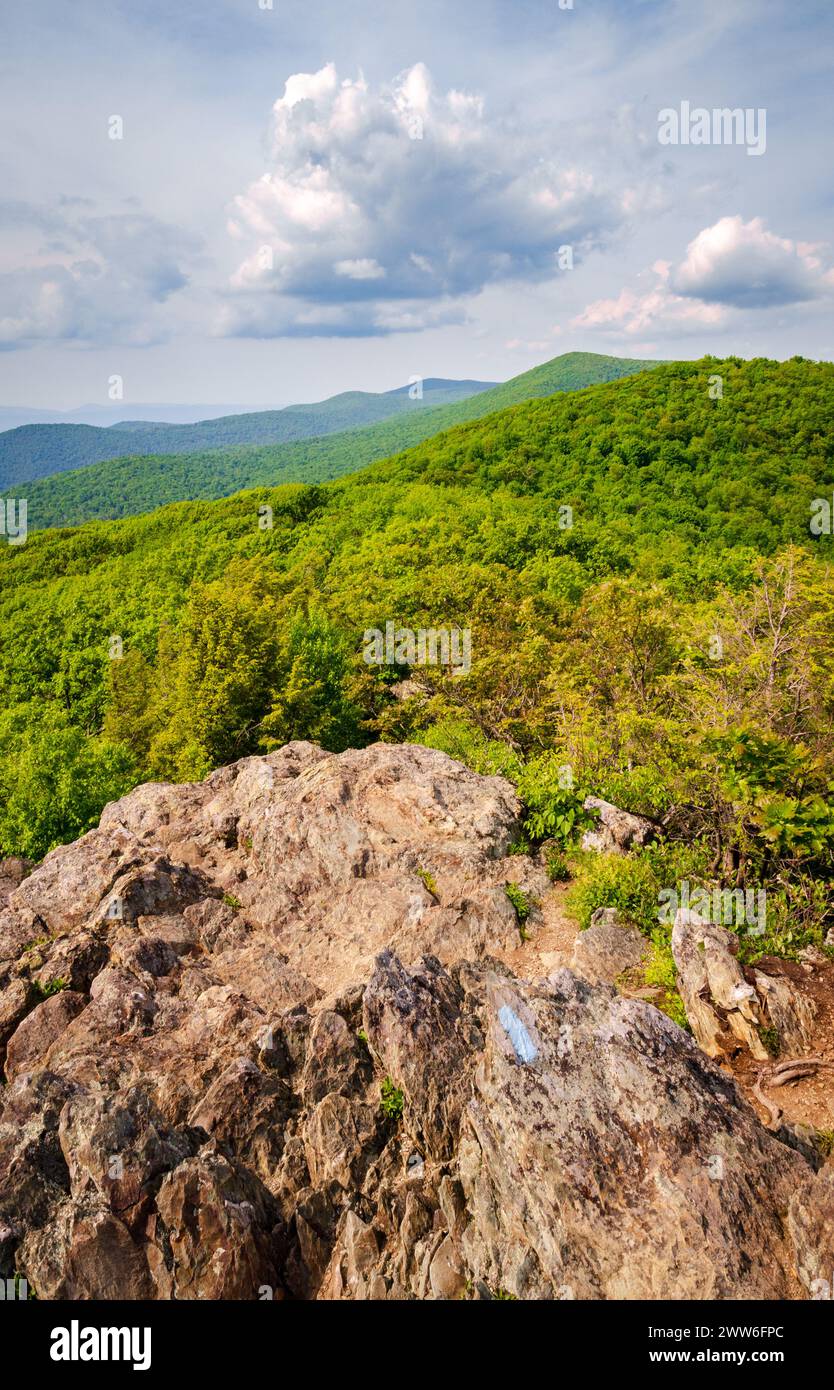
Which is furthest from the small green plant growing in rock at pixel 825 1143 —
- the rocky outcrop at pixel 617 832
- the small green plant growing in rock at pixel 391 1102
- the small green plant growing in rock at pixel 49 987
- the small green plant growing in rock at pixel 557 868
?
the small green plant growing in rock at pixel 49 987

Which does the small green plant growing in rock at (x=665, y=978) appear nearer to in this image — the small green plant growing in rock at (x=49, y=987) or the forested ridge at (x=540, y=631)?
the forested ridge at (x=540, y=631)

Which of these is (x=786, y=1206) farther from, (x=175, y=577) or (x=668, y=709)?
(x=175, y=577)

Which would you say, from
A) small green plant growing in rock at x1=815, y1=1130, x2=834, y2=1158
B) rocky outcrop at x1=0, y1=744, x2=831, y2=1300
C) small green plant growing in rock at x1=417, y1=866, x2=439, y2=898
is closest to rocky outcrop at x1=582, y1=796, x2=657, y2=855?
rocky outcrop at x1=0, y1=744, x2=831, y2=1300

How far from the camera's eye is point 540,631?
29.5 m

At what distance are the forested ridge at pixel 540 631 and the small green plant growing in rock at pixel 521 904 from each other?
101 cm

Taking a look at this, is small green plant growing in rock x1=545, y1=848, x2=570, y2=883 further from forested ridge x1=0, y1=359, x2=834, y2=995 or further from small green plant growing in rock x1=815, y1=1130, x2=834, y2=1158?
small green plant growing in rock x1=815, y1=1130, x2=834, y2=1158

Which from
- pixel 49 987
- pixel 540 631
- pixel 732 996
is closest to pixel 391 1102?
pixel 732 996

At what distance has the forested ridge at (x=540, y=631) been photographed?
13258 mm

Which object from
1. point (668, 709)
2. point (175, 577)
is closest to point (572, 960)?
point (668, 709)

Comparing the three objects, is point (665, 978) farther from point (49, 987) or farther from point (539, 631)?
point (539, 631)

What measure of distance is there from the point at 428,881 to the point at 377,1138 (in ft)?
17.9

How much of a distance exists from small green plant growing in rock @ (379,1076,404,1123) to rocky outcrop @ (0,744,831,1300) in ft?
0.07

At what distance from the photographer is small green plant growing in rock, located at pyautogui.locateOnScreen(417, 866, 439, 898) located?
13.3m

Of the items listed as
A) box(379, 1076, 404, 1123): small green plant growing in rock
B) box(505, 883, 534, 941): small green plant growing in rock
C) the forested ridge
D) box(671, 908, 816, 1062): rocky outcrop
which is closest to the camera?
box(379, 1076, 404, 1123): small green plant growing in rock
